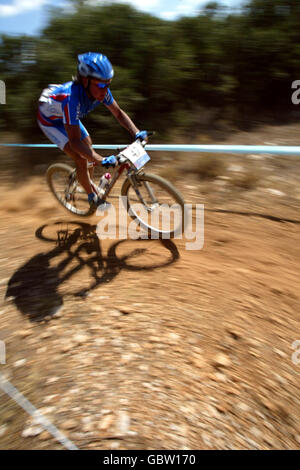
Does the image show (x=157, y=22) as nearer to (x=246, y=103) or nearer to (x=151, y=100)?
(x=151, y=100)

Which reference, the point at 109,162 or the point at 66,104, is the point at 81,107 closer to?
the point at 66,104

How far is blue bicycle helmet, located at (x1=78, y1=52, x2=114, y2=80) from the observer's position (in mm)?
3135

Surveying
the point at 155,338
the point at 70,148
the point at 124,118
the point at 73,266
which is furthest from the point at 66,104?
the point at 155,338

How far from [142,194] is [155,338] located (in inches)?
68.5

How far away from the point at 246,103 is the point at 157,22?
8.43ft

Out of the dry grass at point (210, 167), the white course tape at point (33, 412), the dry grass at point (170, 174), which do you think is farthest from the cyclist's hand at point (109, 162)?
the dry grass at point (210, 167)

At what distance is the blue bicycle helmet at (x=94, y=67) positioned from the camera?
3.13m

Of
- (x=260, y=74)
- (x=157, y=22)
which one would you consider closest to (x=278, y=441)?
(x=260, y=74)

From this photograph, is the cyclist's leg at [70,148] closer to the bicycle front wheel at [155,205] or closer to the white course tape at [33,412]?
the bicycle front wheel at [155,205]

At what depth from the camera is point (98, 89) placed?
3355 millimetres

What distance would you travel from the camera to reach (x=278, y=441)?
2260 mm

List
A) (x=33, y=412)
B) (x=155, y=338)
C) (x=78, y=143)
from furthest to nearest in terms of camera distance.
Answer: (x=78, y=143), (x=155, y=338), (x=33, y=412)

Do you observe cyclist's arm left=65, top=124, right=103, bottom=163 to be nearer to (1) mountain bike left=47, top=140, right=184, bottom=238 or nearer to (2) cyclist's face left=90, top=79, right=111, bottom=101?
(1) mountain bike left=47, top=140, right=184, bottom=238

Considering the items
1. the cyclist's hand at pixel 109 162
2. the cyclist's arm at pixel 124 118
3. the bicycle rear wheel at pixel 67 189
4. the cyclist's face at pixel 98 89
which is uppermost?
the cyclist's face at pixel 98 89
